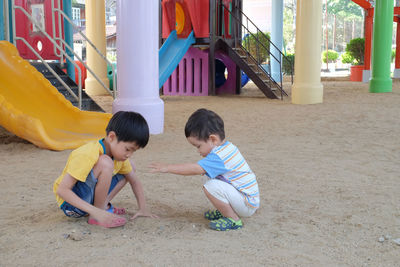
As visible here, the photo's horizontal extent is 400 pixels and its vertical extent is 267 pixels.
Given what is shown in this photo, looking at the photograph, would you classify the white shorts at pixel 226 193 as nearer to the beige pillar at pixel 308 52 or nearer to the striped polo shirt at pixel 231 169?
the striped polo shirt at pixel 231 169

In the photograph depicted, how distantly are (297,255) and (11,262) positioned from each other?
1.34m

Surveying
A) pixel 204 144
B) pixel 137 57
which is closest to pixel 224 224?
pixel 204 144

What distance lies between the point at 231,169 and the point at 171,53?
8.53 metres

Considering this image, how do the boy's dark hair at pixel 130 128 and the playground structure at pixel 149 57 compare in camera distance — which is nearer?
the boy's dark hair at pixel 130 128

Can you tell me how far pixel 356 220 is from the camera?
Result: 2781 mm

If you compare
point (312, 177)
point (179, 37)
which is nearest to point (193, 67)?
point (179, 37)

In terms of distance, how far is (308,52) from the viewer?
9523 millimetres

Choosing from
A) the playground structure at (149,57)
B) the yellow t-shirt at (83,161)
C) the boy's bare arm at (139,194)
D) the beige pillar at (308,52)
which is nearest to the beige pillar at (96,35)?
the playground structure at (149,57)

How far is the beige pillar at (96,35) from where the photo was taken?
Result: 1178 centimetres

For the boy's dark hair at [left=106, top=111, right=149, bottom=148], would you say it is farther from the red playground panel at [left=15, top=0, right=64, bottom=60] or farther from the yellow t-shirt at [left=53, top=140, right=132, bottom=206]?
the red playground panel at [left=15, top=0, right=64, bottom=60]

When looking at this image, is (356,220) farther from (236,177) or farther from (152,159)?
(152,159)

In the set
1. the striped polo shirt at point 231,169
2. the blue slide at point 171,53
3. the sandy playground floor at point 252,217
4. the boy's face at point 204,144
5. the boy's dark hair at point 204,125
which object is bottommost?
the sandy playground floor at point 252,217

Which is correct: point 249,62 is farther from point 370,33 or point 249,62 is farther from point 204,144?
point 204,144

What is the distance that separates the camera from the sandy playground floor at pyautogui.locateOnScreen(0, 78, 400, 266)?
2.22 meters
